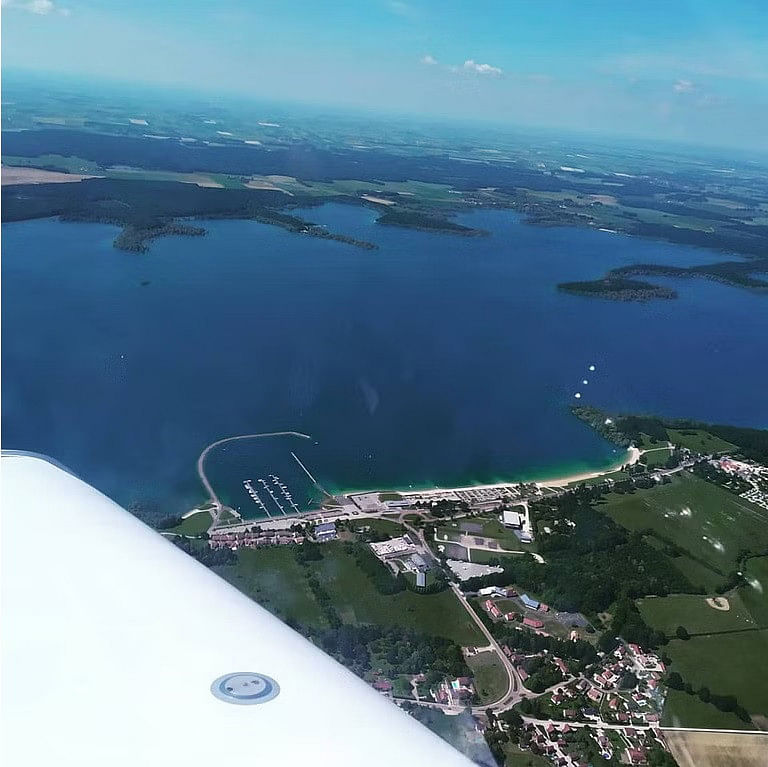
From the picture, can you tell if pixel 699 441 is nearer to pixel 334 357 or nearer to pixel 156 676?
pixel 334 357

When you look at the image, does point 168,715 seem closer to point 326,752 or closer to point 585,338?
point 326,752

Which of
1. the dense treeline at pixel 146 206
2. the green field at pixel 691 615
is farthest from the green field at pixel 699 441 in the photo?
the dense treeline at pixel 146 206

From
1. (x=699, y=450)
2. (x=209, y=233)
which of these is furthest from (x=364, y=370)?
(x=209, y=233)

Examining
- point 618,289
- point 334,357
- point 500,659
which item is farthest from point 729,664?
point 618,289

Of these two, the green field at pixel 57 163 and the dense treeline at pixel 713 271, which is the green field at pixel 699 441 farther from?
the green field at pixel 57 163

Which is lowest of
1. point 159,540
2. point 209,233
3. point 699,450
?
point 699,450

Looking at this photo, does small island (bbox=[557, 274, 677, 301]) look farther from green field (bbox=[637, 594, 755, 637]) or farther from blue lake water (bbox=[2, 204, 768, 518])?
green field (bbox=[637, 594, 755, 637])

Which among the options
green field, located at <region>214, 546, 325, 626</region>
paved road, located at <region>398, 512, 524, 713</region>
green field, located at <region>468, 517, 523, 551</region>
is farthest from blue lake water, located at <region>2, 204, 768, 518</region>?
paved road, located at <region>398, 512, 524, 713</region>
